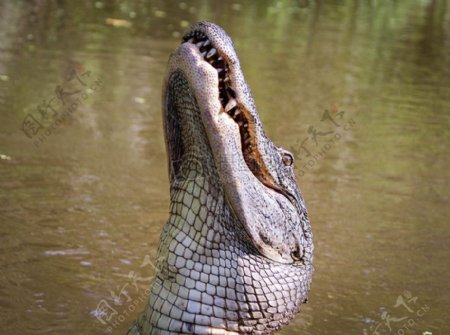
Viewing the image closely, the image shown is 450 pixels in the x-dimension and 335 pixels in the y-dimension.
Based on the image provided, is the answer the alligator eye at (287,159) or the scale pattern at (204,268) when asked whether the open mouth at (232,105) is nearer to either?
the scale pattern at (204,268)

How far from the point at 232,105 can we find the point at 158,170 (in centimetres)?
407

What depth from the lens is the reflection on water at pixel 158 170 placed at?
5020 mm

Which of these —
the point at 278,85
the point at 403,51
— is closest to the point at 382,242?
the point at 278,85

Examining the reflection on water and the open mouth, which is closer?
the open mouth

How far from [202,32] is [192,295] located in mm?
1056

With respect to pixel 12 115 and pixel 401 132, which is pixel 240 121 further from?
pixel 401 132

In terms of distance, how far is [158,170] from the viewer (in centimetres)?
714

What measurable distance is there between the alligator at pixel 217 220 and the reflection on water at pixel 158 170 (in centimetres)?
152

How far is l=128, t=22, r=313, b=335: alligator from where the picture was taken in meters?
3.06
